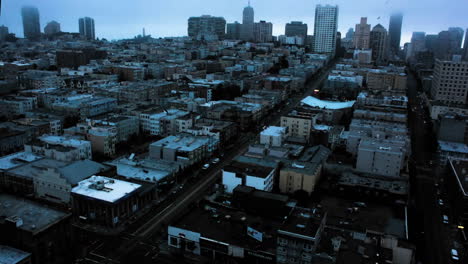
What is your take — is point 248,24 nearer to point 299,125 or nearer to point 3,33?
point 3,33

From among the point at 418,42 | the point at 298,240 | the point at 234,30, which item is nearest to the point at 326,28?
the point at 418,42

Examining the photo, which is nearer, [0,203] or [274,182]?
[0,203]

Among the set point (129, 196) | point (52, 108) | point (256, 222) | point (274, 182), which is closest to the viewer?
point (256, 222)

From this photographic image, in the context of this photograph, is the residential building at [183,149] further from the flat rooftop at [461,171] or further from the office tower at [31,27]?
the office tower at [31,27]

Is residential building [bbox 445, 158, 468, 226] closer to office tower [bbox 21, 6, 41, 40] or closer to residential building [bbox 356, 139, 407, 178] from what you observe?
residential building [bbox 356, 139, 407, 178]

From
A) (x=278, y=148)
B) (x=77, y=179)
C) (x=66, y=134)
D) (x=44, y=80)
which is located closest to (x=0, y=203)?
(x=77, y=179)

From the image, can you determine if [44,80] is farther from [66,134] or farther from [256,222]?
[256,222]

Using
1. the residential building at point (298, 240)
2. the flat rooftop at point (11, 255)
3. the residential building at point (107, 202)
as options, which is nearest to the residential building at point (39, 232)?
the flat rooftop at point (11, 255)
